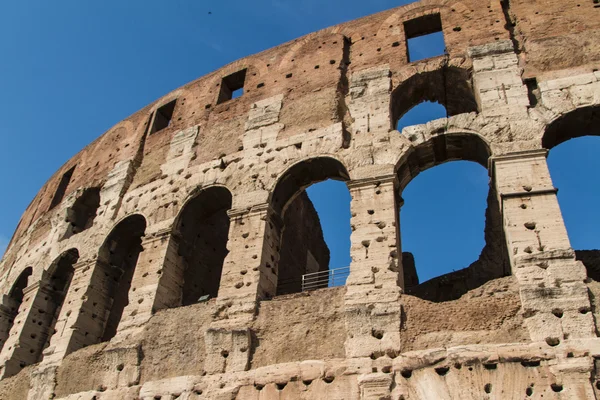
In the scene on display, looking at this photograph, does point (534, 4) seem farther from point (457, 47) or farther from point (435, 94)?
point (435, 94)

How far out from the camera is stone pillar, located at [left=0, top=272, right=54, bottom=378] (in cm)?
934

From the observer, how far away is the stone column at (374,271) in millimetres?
6133

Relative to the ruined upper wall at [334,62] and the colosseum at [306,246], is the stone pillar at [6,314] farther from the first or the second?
the ruined upper wall at [334,62]

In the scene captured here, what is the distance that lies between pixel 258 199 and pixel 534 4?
538 cm

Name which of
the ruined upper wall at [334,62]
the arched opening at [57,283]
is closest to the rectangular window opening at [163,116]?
the ruined upper wall at [334,62]

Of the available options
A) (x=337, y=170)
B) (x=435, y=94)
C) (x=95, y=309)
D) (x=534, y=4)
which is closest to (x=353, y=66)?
(x=435, y=94)

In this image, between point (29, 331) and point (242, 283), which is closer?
point (242, 283)

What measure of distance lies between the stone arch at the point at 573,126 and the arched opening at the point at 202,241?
184 inches

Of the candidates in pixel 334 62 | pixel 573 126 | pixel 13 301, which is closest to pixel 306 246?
pixel 334 62

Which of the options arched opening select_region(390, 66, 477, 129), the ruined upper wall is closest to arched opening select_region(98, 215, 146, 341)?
the ruined upper wall

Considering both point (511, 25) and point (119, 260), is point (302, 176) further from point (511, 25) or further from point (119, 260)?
point (511, 25)

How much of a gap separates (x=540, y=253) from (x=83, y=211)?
8.83 m

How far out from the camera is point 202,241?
10.1m

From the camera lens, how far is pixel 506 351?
5.56 m
